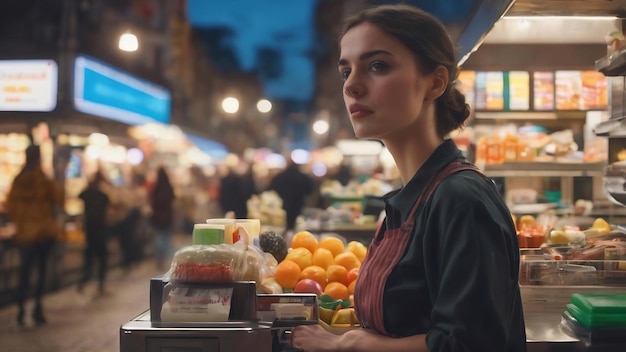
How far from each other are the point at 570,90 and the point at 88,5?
10331 mm

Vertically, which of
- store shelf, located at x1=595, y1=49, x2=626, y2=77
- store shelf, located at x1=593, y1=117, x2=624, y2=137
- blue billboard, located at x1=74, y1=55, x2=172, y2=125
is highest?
blue billboard, located at x1=74, y1=55, x2=172, y2=125

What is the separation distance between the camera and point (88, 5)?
13078 millimetres

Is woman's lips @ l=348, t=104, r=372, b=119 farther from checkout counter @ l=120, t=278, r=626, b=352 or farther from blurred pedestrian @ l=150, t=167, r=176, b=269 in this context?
blurred pedestrian @ l=150, t=167, r=176, b=269

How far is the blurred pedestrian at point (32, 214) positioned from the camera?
27.0ft

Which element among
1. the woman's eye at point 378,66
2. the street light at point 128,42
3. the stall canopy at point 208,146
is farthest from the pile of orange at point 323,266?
the stall canopy at point 208,146

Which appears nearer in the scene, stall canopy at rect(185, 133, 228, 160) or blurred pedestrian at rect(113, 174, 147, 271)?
blurred pedestrian at rect(113, 174, 147, 271)

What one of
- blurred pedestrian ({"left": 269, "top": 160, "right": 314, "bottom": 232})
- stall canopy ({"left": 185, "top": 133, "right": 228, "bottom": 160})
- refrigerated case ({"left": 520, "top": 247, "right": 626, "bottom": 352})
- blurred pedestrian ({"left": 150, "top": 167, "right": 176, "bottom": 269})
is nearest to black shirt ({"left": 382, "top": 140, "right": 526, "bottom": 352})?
refrigerated case ({"left": 520, "top": 247, "right": 626, "bottom": 352})

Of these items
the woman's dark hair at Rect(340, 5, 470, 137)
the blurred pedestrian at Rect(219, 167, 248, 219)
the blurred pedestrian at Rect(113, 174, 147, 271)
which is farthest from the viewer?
the blurred pedestrian at Rect(113, 174, 147, 271)

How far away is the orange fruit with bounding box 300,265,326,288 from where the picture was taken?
10.1 feet

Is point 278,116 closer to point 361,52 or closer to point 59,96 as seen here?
point 59,96

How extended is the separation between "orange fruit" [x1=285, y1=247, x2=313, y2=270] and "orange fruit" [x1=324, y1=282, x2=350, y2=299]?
1.02ft

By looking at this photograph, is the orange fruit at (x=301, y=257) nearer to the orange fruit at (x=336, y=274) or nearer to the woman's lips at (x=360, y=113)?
the orange fruit at (x=336, y=274)

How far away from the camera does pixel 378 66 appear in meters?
1.75

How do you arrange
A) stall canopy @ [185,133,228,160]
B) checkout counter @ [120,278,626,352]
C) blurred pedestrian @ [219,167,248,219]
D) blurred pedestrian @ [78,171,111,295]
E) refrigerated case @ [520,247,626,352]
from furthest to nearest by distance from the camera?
stall canopy @ [185,133,228,160] → blurred pedestrian @ [219,167,248,219] → blurred pedestrian @ [78,171,111,295] → refrigerated case @ [520,247,626,352] → checkout counter @ [120,278,626,352]
